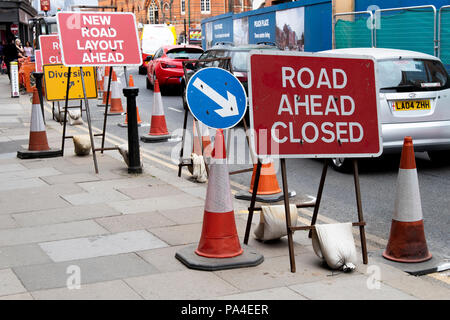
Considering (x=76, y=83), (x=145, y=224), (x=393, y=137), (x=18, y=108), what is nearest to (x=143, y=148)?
(x=76, y=83)

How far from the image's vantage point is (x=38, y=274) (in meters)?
4.88

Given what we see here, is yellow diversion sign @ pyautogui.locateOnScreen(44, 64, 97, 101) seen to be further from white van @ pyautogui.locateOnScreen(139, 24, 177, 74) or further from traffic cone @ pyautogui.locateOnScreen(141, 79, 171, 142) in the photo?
white van @ pyautogui.locateOnScreen(139, 24, 177, 74)

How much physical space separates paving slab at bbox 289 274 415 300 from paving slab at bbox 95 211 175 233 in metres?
2.04

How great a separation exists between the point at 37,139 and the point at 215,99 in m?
5.48

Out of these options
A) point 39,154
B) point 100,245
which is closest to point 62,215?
point 100,245

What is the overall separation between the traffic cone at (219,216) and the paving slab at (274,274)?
0.25m

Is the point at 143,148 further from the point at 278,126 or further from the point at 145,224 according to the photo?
the point at 278,126

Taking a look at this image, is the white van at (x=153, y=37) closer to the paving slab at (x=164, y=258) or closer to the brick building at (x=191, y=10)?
the paving slab at (x=164, y=258)

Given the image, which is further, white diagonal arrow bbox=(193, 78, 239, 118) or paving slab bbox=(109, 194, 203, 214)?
paving slab bbox=(109, 194, 203, 214)

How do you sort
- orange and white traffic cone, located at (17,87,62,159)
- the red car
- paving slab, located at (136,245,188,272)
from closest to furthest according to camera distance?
paving slab, located at (136,245,188,272) < orange and white traffic cone, located at (17,87,62,159) < the red car

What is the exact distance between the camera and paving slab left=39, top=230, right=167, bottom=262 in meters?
5.39

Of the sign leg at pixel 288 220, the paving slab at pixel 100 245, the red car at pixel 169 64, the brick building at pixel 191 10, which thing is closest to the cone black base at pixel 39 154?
the paving slab at pixel 100 245

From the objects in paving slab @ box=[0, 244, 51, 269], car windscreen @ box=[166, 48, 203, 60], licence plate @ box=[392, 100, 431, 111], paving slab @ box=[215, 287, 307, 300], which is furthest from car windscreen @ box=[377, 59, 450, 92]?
car windscreen @ box=[166, 48, 203, 60]

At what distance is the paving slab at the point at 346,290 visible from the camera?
4.43 m
